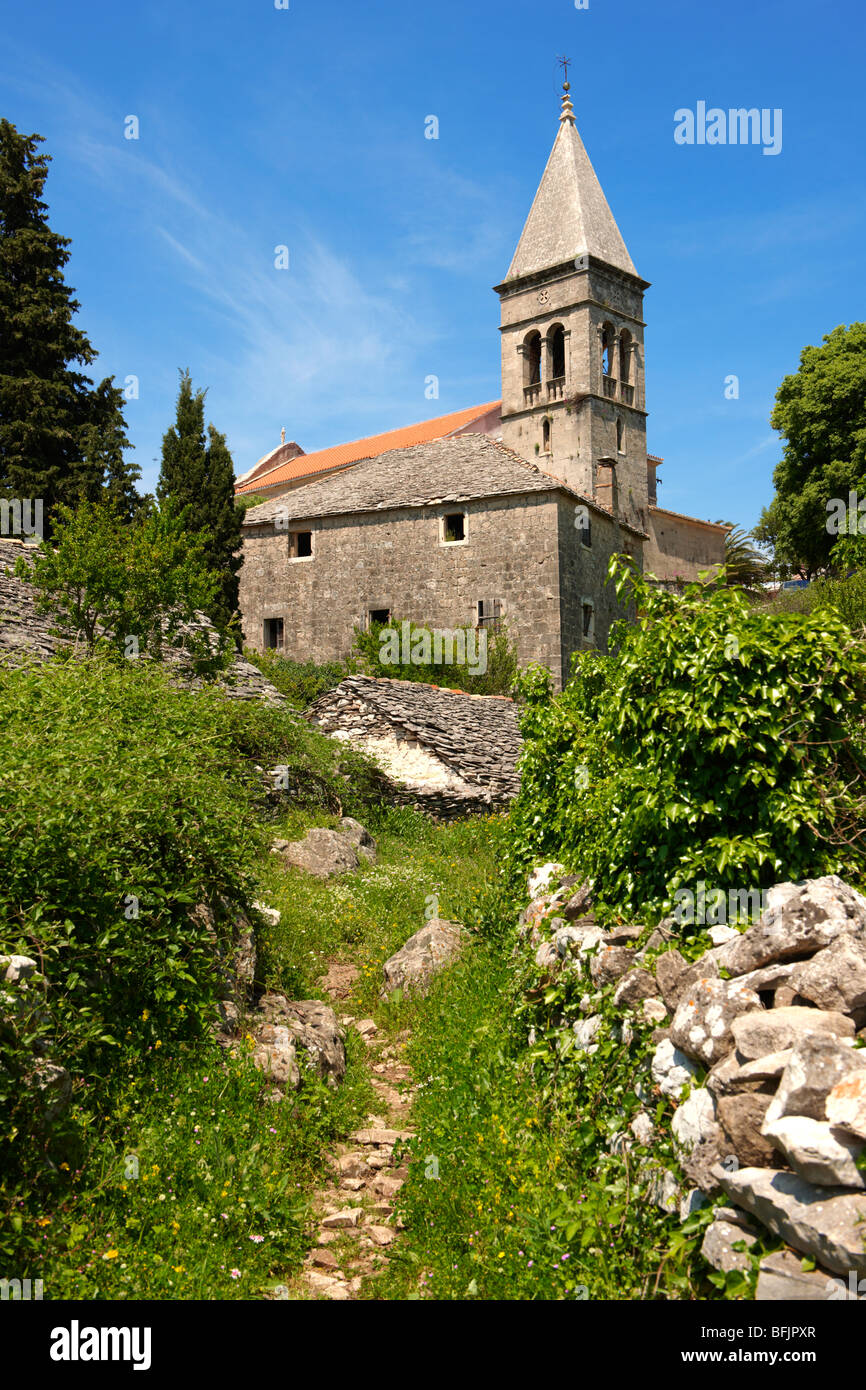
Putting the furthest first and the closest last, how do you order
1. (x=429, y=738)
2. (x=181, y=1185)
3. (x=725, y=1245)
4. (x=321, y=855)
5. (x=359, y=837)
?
1. (x=429, y=738)
2. (x=359, y=837)
3. (x=321, y=855)
4. (x=181, y=1185)
5. (x=725, y=1245)

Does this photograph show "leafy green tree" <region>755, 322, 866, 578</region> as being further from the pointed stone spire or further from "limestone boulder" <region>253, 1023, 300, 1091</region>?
"limestone boulder" <region>253, 1023, 300, 1091</region>

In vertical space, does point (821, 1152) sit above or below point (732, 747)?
below

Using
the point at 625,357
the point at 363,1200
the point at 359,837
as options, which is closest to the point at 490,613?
the point at 625,357

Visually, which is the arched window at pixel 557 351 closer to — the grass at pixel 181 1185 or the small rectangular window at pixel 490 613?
the small rectangular window at pixel 490 613

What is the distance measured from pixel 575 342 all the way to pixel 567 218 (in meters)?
5.16

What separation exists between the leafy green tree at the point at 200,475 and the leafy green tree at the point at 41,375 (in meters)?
1.32

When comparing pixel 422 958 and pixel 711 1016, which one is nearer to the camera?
pixel 711 1016

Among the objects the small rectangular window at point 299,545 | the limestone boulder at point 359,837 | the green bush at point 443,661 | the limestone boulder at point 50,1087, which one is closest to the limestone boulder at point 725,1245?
the limestone boulder at point 50,1087

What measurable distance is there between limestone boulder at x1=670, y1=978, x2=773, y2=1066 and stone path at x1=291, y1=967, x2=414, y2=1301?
1.99m

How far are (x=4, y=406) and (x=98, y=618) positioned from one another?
16351 millimetres

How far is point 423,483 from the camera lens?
1153 inches

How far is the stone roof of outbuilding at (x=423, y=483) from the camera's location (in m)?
27.5

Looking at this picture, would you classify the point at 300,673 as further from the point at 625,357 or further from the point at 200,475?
the point at 625,357

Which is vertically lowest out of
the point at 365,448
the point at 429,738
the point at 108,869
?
the point at 108,869
